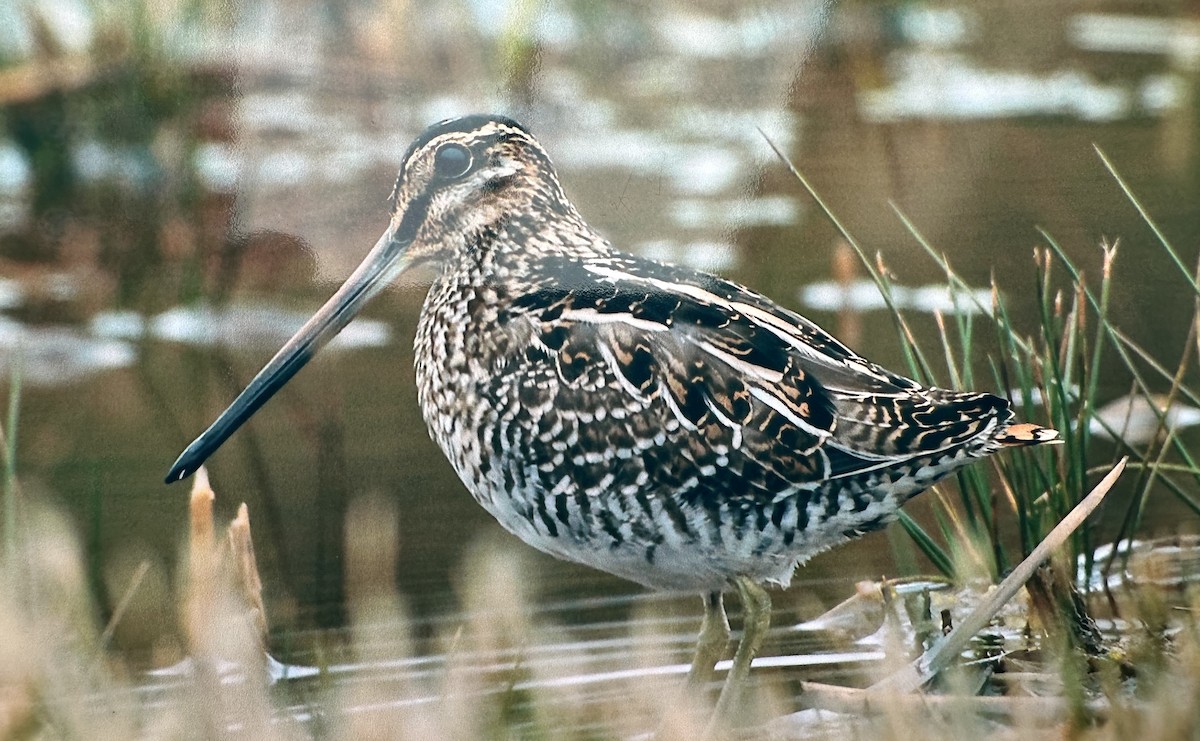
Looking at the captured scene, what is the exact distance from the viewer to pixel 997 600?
86.5 inches

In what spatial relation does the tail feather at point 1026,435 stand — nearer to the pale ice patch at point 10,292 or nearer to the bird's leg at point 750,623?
the bird's leg at point 750,623

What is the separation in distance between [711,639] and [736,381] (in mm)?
427

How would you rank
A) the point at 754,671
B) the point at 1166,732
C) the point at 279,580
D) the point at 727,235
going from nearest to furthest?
the point at 1166,732, the point at 727,235, the point at 754,671, the point at 279,580

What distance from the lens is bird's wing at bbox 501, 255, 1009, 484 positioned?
2.32m

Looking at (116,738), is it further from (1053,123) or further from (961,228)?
(1053,123)

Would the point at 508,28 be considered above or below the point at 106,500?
above

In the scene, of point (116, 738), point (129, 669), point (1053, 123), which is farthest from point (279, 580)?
point (1053, 123)

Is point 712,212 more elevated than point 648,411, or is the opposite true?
point 712,212

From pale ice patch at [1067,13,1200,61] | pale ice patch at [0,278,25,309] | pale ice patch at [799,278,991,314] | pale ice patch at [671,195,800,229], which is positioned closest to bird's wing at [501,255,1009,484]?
pale ice patch at [671,195,800,229]

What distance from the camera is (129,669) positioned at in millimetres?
2570

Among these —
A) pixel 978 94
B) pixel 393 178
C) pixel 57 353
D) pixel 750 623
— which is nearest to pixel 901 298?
pixel 978 94

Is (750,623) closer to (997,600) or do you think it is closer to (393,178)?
(997,600)

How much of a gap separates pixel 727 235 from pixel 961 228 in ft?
3.40

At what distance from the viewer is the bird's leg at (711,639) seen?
100 inches
